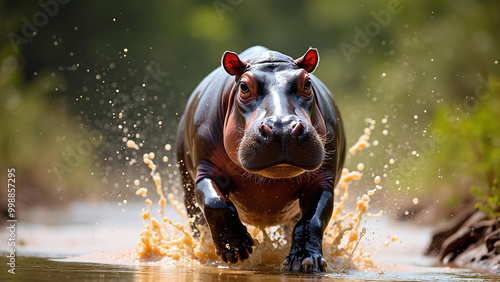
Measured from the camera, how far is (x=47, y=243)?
844 centimetres

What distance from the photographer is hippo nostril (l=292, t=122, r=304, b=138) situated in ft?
16.0

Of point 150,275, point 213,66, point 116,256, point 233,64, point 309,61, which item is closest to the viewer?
point 150,275

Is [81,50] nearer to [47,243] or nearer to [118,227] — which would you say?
[118,227]

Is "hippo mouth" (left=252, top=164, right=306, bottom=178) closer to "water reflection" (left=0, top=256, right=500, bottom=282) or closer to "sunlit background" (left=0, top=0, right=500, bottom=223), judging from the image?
"water reflection" (left=0, top=256, right=500, bottom=282)

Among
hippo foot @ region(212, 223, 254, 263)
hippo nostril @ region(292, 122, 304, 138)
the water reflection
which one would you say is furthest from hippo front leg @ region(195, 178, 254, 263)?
hippo nostril @ region(292, 122, 304, 138)

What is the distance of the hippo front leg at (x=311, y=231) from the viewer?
5.25m

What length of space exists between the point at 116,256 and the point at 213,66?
1643 cm

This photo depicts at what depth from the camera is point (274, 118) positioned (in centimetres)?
498

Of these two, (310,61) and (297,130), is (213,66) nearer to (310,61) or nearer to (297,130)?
(310,61)

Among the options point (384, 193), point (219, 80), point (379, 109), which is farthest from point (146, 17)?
point (219, 80)

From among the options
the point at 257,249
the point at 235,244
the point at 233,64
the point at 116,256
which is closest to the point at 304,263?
the point at 235,244

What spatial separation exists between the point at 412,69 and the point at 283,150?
14.0 meters

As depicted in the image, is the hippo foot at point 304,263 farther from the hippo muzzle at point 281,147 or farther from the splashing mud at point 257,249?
the hippo muzzle at point 281,147

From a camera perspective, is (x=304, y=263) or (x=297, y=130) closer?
(x=297, y=130)
